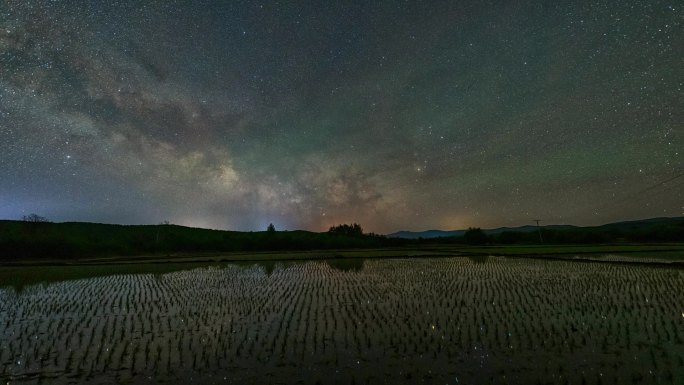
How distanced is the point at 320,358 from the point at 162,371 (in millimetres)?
3382

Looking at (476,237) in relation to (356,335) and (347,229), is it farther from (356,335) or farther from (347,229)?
(356,335)

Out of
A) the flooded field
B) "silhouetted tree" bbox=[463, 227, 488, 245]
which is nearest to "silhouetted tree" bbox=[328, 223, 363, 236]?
"silhouetted tree" bbox=[463, 227, 488, 245]

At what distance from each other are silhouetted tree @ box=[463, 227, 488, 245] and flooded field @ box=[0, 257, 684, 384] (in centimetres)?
7175

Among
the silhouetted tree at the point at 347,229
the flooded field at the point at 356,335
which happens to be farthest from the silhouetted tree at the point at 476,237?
the flooded field at the point at 356,335

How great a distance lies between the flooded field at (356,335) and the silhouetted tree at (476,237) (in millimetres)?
71750

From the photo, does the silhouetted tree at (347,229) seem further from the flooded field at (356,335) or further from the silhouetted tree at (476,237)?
the flooded field at (356,335)

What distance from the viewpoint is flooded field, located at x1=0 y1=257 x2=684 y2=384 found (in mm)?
7430

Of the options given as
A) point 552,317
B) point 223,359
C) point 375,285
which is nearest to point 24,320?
point 223,359

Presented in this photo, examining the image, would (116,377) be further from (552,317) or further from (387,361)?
(552,317)

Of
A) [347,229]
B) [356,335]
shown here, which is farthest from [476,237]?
[356,335]

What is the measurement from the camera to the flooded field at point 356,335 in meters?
7.43

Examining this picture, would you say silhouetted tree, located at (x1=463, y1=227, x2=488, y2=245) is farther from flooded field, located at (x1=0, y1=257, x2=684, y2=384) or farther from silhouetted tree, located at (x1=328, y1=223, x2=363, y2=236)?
flooded field, located at (x1=0, y1=257, x2=684, y2=384)

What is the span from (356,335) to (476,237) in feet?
282

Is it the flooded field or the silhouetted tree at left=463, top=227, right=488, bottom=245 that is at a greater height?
the silhouetted tree at left=463, top=227, right=488, bottom=245
